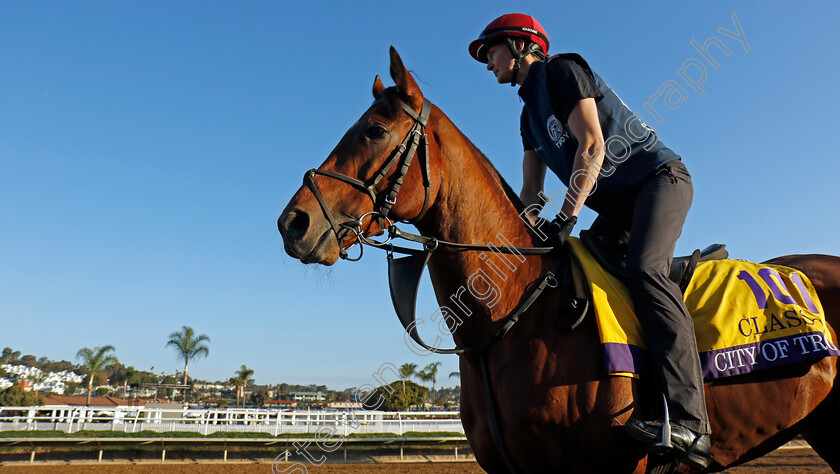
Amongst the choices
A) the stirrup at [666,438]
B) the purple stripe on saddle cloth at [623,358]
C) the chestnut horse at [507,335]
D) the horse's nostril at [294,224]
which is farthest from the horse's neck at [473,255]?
the stirrup at [666,438]

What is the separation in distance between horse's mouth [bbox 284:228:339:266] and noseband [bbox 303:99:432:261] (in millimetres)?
33

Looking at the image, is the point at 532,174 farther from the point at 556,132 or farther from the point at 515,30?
the point at 515,30

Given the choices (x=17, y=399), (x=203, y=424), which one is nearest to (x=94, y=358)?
(x=17, y=399)

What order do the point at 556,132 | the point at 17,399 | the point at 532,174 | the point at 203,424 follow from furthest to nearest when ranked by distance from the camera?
the point at 17,399
the point at 203,424
the point at 532,174
the point at 556,132

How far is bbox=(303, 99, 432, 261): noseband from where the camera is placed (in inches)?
86.7

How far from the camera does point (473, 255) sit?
241 cm

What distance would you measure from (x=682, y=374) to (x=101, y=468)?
15214mm

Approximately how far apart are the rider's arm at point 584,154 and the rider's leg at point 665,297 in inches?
11.0

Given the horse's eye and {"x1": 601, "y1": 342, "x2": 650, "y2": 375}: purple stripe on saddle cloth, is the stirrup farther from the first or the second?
the horse's eye

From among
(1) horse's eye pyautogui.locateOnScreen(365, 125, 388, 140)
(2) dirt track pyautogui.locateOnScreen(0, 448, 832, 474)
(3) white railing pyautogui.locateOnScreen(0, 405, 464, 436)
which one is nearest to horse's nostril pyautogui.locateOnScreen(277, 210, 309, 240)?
(1) horse's eye pyautogui.locateOnScreen(365, 125, 388, 140)

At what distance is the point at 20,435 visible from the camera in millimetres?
15828

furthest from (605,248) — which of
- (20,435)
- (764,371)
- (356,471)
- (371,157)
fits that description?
(20,435)

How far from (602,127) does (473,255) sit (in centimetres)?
97

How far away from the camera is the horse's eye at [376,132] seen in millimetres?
2404
